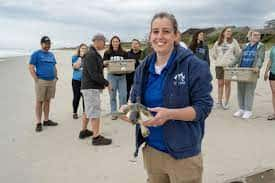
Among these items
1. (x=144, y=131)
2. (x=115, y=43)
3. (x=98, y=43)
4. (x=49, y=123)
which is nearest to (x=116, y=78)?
(x=115, y=43)

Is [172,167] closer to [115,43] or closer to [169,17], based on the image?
[169,17]

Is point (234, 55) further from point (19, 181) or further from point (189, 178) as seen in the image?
point (189, 178)

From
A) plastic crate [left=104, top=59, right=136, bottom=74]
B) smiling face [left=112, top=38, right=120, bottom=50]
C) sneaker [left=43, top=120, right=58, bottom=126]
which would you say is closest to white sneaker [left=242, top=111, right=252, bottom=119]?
plastic crate [left=104, top=59, right=136, bottom=74]

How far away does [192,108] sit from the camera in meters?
2.26

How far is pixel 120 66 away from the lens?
752 centimetres

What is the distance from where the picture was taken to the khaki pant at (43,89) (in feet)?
23.4

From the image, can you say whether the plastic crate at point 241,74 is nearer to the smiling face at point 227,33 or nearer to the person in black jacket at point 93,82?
the smiling face at point 227,33

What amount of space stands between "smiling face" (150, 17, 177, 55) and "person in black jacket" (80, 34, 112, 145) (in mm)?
3521

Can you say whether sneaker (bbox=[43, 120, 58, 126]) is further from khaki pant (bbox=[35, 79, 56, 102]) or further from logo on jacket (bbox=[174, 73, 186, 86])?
logo on jacket (bbox=[174, 73, 186, 86])

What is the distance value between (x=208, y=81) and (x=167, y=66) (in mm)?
276

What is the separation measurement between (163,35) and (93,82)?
3.63m

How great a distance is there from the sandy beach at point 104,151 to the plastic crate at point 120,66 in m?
1.06

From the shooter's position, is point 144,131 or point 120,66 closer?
point 144,131

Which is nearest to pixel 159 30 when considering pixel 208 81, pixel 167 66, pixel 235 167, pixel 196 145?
pixel 167 66
